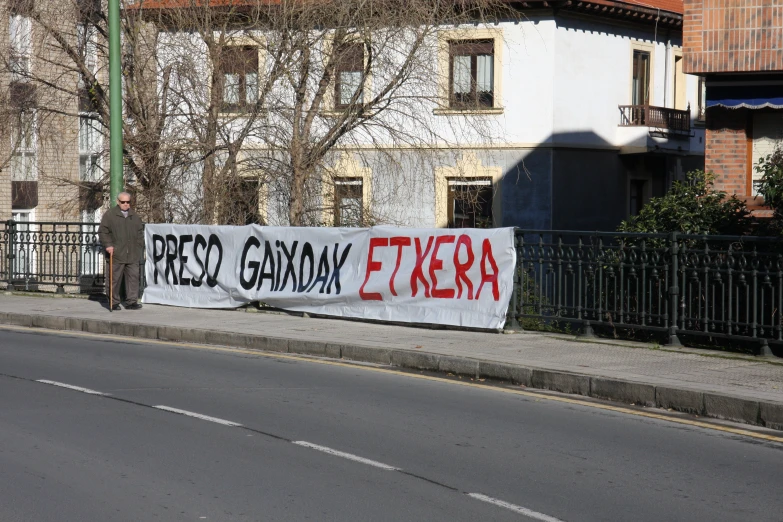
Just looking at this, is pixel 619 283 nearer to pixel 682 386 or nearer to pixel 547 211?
pixel 682 386

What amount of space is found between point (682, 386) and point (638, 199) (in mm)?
22037

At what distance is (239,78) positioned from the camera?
20.8 meters

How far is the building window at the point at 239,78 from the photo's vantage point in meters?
20.6

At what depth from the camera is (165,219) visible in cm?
2111

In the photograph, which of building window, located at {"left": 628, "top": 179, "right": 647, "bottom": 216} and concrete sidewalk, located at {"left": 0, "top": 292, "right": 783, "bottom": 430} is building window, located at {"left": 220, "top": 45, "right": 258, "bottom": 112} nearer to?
concrete sidewalk, located at {"left": 0, "top": 292, "right": 783, "bottom": 430}

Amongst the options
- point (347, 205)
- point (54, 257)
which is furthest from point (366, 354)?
point (54, 257)

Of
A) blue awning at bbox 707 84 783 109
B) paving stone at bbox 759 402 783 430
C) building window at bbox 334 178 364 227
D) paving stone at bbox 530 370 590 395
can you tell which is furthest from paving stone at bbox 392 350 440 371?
building window at bbox 334 178 364 227

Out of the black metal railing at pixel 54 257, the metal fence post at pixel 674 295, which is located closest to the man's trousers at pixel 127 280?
the black metal railing at pixel 54 257

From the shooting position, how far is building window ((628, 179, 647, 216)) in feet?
101

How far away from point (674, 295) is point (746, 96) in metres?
6.27

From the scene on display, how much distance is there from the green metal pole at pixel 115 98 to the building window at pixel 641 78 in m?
16.9

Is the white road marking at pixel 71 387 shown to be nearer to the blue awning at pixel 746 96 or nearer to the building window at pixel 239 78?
the building window at pixel 239 78

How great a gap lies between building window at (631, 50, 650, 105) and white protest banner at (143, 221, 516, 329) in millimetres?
16720

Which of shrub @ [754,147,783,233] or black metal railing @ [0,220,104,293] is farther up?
shrub @ [754,147,783,233]
